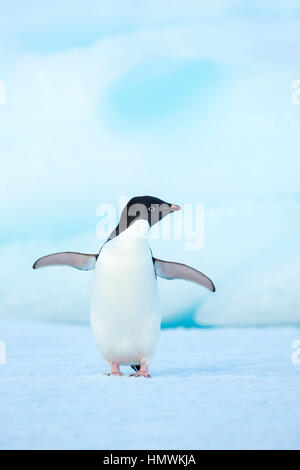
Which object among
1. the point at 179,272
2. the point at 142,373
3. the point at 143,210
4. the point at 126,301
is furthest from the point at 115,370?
the point at 143,210

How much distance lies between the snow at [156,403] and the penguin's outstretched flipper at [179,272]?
2.23 feet

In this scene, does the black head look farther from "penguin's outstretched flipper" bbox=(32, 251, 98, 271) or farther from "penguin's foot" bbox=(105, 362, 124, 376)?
"penguin's foot" bbox=(105, 362, 124, 376)

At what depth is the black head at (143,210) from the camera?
4598 millimetres

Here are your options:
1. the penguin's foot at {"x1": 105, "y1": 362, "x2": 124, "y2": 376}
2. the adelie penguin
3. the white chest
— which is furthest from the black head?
the penguin's foot at {"x1": 105, "y1": 362, "x2": 124, "y2": 376}

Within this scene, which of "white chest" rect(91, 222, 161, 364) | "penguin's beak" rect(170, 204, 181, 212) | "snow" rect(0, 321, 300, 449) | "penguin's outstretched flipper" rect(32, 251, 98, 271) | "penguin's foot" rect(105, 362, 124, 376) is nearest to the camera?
"snow" rect(0, 321, 300, 449)

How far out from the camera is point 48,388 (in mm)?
3977

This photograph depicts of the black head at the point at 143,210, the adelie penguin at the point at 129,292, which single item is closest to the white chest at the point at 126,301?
the adelie penguin at the point at 129,292

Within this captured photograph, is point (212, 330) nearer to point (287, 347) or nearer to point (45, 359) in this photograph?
point (287, 347)

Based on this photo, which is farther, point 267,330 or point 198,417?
point 267,330

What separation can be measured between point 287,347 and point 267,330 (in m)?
2.50

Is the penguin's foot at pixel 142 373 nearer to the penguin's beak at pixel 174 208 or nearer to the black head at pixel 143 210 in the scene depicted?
the black head at pixel 143 210

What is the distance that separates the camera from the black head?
460 cm

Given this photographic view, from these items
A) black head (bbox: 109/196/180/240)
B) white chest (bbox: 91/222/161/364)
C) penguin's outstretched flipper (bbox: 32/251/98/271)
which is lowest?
white chest (bbox: 91/222/161/364)
